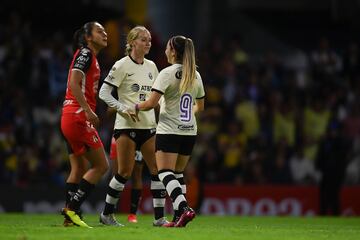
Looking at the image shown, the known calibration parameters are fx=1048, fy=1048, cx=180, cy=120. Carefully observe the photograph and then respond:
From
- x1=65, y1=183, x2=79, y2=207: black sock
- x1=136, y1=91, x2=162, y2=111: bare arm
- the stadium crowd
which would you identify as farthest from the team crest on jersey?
the stadium crowd

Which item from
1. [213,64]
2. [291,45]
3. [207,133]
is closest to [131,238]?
[207,133]

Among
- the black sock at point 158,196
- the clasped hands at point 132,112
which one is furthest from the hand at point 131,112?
the black sock at point 158,196

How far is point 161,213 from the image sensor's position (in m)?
13.1

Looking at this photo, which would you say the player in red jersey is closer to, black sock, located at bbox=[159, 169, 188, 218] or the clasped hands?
the clasped hands

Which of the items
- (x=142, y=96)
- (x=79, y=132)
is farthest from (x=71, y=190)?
(x=142, y=96)

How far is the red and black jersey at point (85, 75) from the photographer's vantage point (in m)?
12.4

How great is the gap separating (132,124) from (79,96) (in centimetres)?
105

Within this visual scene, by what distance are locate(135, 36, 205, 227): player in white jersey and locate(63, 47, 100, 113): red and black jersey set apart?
0.70 metres

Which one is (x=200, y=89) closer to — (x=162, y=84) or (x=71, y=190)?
(x=162, y=84)

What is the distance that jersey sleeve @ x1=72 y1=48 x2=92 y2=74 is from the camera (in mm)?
12414

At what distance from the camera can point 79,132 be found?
41.1ft

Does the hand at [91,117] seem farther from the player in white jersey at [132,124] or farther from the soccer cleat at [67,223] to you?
the soccer cleat at [67,223]

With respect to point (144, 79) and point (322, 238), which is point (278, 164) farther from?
point (322, 238)

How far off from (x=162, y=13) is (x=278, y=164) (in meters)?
7.97
